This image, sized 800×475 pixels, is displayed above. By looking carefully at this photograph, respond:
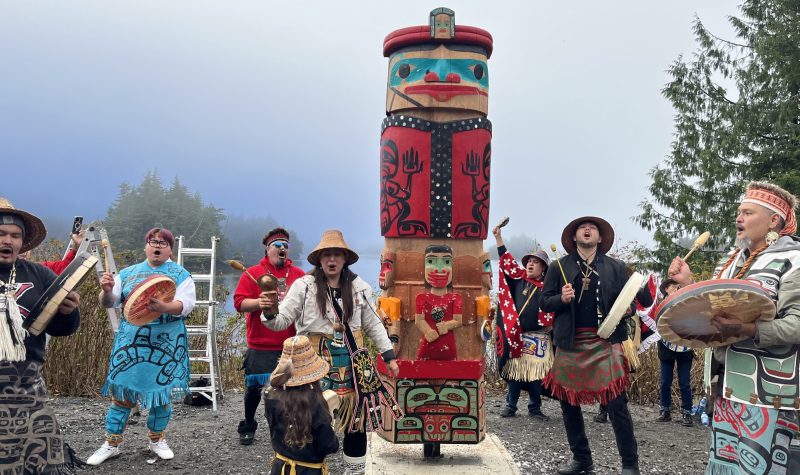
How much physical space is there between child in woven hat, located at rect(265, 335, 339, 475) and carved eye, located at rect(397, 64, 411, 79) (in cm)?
246

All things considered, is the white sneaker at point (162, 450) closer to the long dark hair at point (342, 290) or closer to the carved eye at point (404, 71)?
the long dark hair at point (342, 290)

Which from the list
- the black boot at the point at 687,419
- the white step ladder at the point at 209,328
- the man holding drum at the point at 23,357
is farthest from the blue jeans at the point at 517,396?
the man holding drum at the point at 23,357

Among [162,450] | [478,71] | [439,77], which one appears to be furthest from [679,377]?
[162,450]

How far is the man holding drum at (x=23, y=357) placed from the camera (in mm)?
3156

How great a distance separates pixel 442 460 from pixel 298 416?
7.03 ft

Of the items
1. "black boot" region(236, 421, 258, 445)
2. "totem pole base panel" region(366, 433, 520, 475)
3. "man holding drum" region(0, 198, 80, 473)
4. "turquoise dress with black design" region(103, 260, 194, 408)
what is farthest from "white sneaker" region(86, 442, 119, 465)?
"totem pole base panel" region(366, 433, 520, 475)

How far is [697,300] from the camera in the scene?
10.4 ft

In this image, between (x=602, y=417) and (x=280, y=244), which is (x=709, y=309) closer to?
(x=280, y=244)

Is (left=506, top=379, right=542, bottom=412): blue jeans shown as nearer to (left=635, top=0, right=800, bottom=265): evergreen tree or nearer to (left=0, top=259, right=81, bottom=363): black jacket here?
(left=0, top=259, right=81, bottom=363): black jacket

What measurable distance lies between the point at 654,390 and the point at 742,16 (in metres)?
12.8

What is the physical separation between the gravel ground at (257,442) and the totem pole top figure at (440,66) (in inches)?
118

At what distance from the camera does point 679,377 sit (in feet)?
21.3

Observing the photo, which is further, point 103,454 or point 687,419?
point 687,419

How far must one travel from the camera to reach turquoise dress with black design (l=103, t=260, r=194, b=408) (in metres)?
4.69
